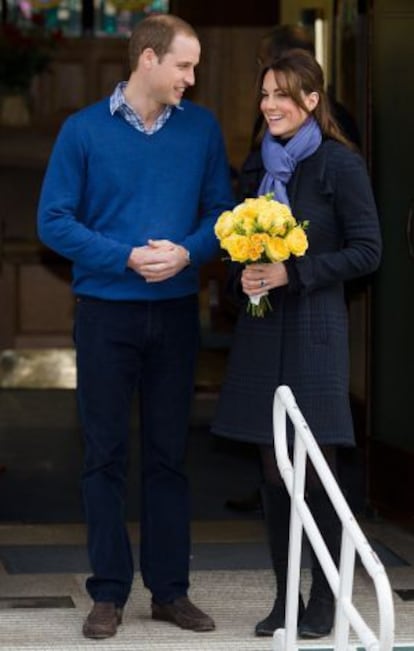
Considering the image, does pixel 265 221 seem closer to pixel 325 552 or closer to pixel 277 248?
pixel 277 248

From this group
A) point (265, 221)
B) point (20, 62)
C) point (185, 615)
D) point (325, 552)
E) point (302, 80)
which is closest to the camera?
point (325, 552)

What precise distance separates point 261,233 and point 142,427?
0.80 meters

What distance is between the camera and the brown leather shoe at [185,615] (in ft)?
16.4

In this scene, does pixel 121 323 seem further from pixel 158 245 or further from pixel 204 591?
pixel 204 591

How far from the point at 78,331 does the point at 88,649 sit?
889mm

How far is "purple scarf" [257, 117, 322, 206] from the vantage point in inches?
186

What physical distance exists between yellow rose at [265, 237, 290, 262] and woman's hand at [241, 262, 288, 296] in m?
0.08

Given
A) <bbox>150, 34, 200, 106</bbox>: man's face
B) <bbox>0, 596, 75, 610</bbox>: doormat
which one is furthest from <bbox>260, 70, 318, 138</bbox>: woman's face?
<bbox>0, 596, 75, 610</bbox>: doormat

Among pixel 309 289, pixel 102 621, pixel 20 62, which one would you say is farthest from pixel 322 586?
pixel 20 62

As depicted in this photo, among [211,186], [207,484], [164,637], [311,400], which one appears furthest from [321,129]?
[207,484]

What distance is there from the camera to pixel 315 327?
4.77 metres

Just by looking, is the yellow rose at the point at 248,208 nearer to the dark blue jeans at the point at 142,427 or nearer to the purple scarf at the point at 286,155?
the purple scarf at the point at 286,155

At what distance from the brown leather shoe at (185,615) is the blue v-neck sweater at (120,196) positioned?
0.91 metres

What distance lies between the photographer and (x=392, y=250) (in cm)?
652
